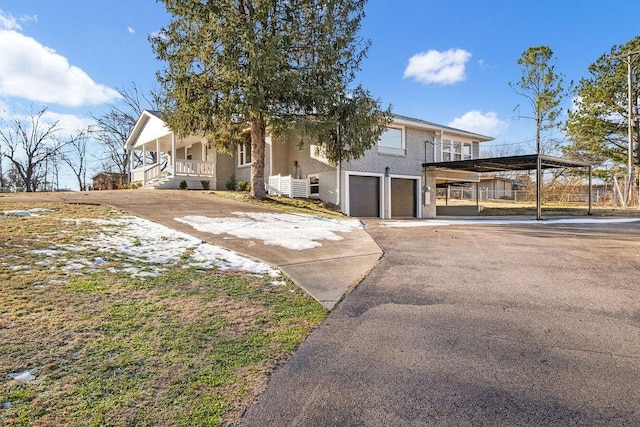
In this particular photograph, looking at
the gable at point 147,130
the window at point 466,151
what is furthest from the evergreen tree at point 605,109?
the gable at point 147,130

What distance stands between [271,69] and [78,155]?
126ft

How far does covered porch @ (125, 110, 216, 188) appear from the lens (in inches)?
771

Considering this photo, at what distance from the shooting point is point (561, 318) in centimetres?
379

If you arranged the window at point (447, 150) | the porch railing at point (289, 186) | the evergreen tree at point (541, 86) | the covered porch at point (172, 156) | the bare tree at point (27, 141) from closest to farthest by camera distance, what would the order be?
the porch railing at point (289, 186), the covered porch at point (172, 156), the window at point (447, 150), the evergreen tree at point (541, 86), the bare tree at point (27, 141)

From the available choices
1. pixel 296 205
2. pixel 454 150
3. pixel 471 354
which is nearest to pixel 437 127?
pixel 454 150

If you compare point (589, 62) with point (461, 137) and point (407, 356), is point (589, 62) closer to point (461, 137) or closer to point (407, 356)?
point (461, 137)

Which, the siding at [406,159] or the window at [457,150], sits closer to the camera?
the siding at [406,159]

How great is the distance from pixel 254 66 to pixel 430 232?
7.74m

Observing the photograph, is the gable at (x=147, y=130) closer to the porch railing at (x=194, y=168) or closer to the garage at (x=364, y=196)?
the porch railing at (x=194, y=168)

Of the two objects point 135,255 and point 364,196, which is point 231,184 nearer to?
point 364,196

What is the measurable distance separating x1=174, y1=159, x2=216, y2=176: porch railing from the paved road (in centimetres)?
1660

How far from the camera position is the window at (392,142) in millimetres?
17969

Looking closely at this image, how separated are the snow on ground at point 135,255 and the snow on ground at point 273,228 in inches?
49.7

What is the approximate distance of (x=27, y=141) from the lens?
34594 millimetres
